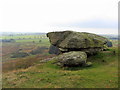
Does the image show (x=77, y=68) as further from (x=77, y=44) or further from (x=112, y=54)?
(x=112, y=54)

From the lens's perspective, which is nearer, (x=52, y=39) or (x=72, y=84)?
(x=72, y=84)

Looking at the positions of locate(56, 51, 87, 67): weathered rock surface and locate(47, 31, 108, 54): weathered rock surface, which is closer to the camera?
locate(56, 51, 87, 67): weathered rock surface

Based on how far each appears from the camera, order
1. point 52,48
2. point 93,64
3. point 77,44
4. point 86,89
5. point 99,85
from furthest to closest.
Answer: point 52,48
point 77,44
point 93,64
point 99,85
point 86,89

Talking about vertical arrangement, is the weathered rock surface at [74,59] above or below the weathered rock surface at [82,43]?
below

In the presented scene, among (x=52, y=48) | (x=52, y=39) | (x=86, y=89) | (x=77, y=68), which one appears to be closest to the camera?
(x=86, y=89)

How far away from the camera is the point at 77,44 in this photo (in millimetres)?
36062

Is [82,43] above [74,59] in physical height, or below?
above

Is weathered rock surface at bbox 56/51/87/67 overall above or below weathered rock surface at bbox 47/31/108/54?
below

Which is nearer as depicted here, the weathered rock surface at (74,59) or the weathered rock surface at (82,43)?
the weathered rock surface at (74,59)

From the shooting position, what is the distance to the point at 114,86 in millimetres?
18766

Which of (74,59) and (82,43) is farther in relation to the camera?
(82,43)

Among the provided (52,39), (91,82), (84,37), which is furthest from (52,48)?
(91,82)

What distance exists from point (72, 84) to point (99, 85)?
12.6ft

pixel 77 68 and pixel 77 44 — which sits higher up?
pixel 77 44
